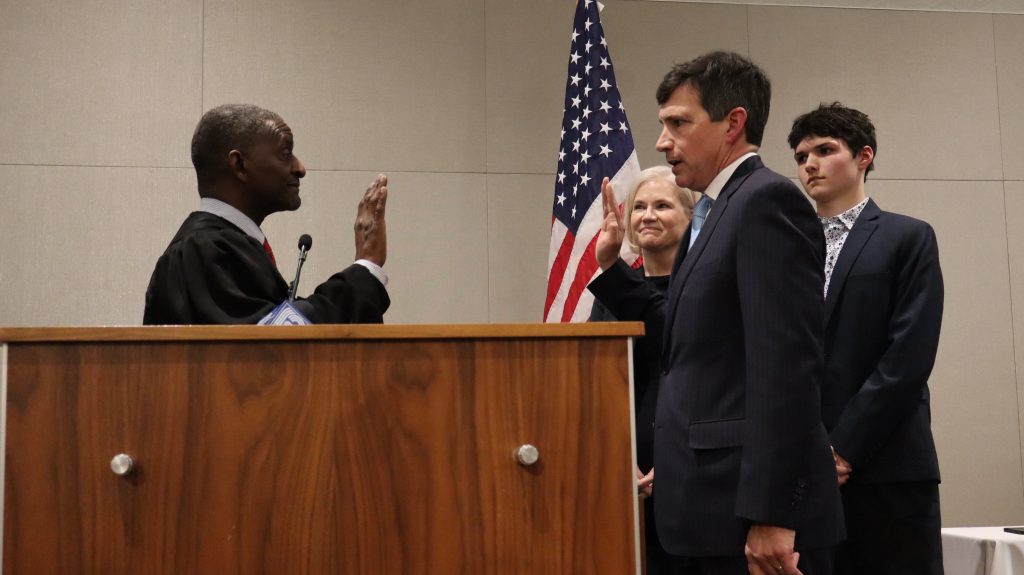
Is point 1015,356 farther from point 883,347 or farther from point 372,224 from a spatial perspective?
point 372,224

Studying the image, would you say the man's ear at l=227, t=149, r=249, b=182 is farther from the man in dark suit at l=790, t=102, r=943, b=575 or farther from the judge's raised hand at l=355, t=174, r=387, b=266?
the man in dark suit at l=790, t=102, r=943, b=575

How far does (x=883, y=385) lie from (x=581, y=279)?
72.2 inches

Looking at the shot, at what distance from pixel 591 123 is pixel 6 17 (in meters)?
2.61

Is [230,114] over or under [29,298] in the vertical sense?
over

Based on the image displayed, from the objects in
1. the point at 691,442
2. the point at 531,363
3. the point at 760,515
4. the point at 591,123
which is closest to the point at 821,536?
the point at 760,515

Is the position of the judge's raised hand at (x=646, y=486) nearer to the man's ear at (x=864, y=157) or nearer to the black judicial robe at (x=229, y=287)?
the black judicial robe at (x=229, y=287)

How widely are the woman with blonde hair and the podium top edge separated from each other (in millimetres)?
888

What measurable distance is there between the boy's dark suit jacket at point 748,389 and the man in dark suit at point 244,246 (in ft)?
2.39

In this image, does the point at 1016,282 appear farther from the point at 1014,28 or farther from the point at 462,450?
the point at 462,450

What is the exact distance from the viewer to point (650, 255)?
2.86m

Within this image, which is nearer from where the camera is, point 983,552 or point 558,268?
point 983,552

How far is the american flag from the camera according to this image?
4.10 metres

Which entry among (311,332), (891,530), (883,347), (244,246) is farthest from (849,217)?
(311,332)

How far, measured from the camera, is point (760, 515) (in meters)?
1.68
